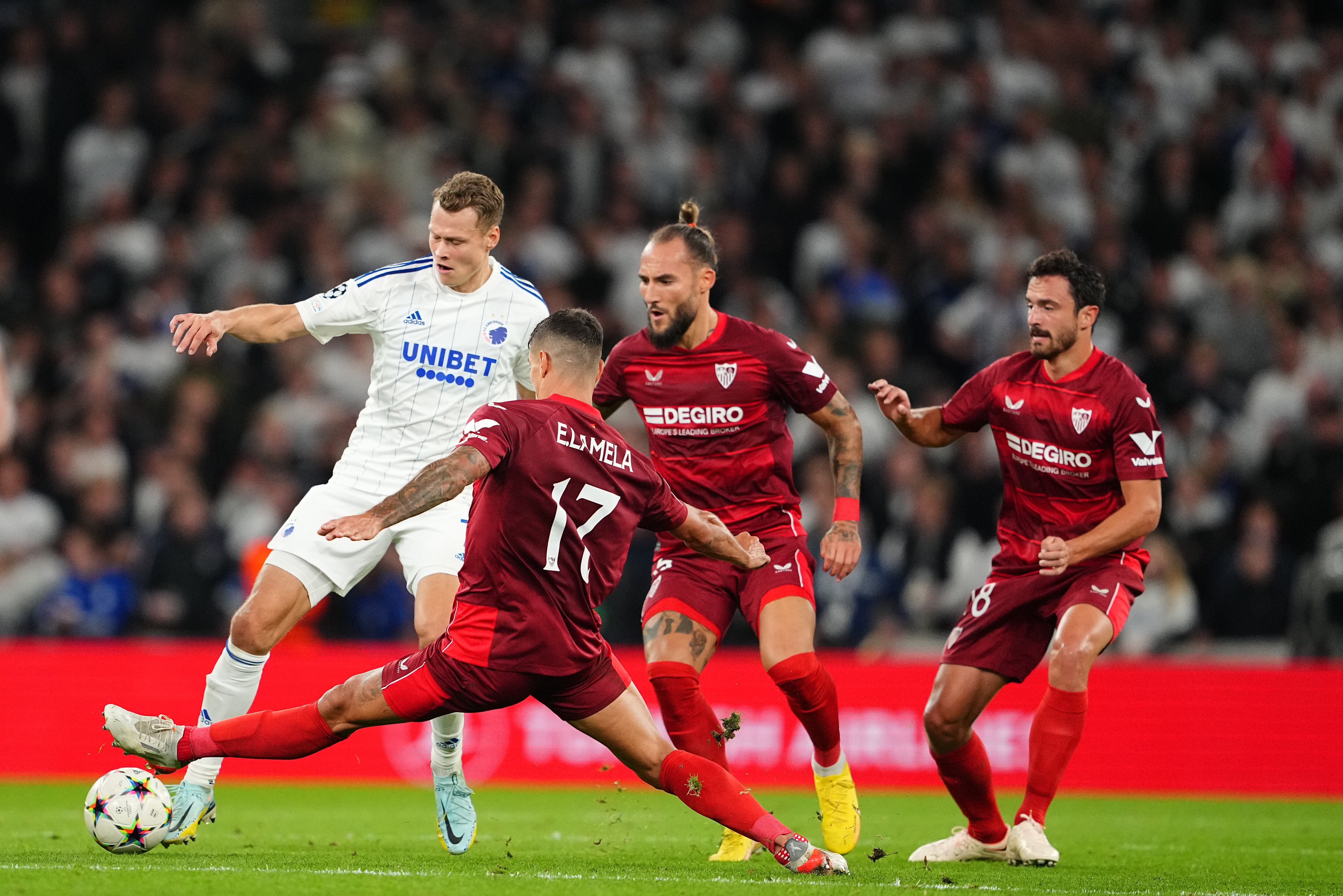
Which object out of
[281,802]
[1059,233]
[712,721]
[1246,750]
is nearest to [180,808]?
[712,721]

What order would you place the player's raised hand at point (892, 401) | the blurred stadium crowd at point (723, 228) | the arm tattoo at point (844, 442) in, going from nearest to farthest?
the player's raised hand at point (892, 401)
the arm tattoo at point (844, 442)
the blurred stadium crowd at point (723, 228)

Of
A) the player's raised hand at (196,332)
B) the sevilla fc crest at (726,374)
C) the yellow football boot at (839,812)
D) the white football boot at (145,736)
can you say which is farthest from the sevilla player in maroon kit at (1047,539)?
the white football boot at (145,736)

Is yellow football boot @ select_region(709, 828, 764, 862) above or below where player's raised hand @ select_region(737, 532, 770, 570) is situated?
below

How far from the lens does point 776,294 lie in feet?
52.4

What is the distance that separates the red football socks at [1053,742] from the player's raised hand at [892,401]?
152cm

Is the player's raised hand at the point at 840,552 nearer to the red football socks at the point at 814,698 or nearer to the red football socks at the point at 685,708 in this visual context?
the red football socks at the point at 814,698

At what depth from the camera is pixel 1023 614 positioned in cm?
791

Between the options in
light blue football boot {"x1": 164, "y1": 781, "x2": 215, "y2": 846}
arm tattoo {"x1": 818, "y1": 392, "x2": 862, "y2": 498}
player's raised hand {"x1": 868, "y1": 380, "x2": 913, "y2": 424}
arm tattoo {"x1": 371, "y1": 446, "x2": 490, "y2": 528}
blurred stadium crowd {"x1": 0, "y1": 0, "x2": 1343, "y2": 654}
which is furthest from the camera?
blurred stadium crowd {"x1": 0, "y1": 0, "x2": 1343, "y2": 654}

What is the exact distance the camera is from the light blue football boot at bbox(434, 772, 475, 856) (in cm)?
768

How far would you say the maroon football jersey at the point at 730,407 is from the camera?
7914 mm

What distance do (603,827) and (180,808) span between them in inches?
110

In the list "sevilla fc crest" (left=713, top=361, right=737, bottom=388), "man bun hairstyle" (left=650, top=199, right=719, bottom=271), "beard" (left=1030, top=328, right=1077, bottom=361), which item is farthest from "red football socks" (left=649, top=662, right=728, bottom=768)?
"beard" (left=1030, top=328, right=1077, bottom=361)

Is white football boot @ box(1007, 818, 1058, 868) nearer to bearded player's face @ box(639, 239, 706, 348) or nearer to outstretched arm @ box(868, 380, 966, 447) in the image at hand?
outstretched arm @ box(868, 380, 966, 447)

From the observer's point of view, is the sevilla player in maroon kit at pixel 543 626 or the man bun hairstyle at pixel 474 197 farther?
the man bun hairstyle at pixel 474 197
